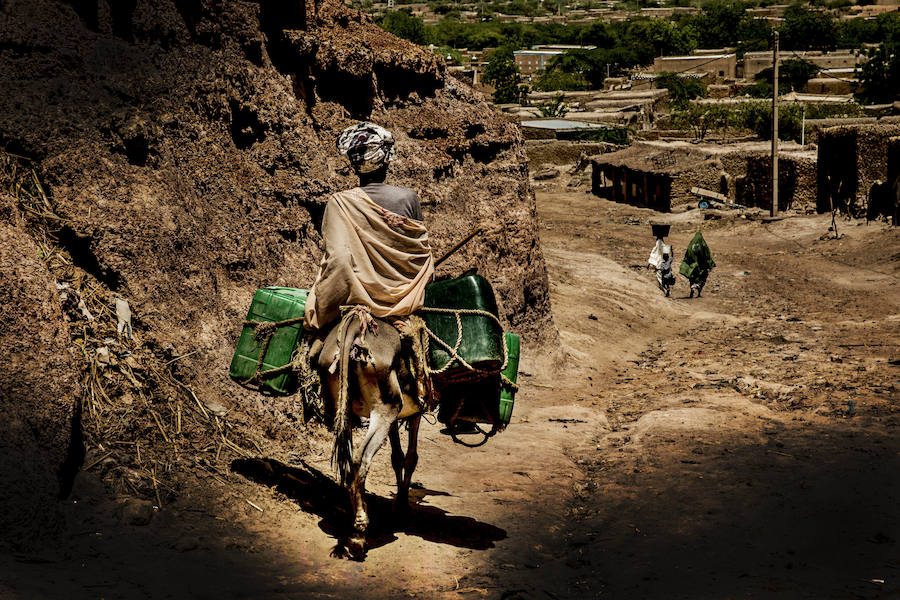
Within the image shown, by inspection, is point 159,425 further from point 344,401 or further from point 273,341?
point 344,401

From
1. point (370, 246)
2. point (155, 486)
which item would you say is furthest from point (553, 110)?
point (155, 486)

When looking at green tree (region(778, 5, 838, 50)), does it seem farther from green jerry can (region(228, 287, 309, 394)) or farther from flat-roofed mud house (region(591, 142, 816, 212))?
green jerry can (region(228, 287, 309, 394))

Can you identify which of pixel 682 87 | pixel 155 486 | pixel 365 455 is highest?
pixel 682 87

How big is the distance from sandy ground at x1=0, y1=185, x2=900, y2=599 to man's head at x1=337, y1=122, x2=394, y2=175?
1.94 meters

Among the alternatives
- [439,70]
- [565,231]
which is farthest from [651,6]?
[439,70]

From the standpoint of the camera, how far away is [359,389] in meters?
4.85

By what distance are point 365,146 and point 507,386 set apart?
1735 millimetres

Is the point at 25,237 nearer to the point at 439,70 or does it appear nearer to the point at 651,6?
the point at 439,70

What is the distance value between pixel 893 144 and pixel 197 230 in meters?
20.0

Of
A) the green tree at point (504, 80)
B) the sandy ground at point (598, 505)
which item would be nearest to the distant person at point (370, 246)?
the sandy ground at point (598, 505)

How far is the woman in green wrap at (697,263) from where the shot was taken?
1645 centimetres

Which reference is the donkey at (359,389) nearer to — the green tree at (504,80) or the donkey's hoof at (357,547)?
the donkey's hoof at (357,547)

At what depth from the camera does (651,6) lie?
496 ft

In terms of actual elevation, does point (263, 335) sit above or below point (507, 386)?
above
